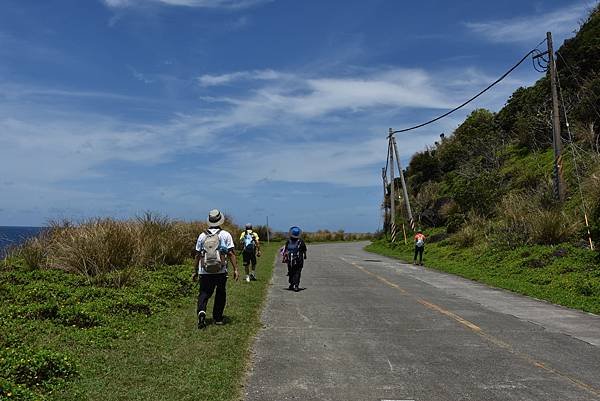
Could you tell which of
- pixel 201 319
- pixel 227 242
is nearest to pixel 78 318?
pixel 201 319

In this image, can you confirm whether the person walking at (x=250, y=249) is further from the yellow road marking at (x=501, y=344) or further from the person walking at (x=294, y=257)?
the yellow road marking at (x=501, y=344)

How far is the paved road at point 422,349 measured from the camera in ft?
20.1

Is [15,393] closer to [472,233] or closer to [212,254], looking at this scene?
[212,254]

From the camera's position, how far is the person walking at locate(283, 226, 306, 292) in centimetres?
1488

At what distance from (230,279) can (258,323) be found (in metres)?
7.31


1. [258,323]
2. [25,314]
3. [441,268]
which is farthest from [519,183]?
[25,314]

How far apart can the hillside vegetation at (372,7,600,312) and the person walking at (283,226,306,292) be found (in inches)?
240

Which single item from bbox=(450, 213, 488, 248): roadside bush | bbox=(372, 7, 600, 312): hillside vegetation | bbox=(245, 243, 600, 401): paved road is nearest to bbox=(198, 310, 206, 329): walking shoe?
bbox=(245, 243, 600, 401): paved road

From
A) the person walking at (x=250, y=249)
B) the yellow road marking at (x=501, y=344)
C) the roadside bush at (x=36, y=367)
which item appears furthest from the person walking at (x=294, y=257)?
the roadside bush at (x=36, y=367)

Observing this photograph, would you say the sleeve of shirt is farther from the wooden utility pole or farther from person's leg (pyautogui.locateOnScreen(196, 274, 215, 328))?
the wooden utility pole

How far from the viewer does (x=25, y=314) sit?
9.38 m

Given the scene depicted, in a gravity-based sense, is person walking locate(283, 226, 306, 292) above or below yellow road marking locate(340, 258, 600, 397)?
above

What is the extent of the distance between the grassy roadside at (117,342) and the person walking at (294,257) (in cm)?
179

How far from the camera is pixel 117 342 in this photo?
803 centimetres
